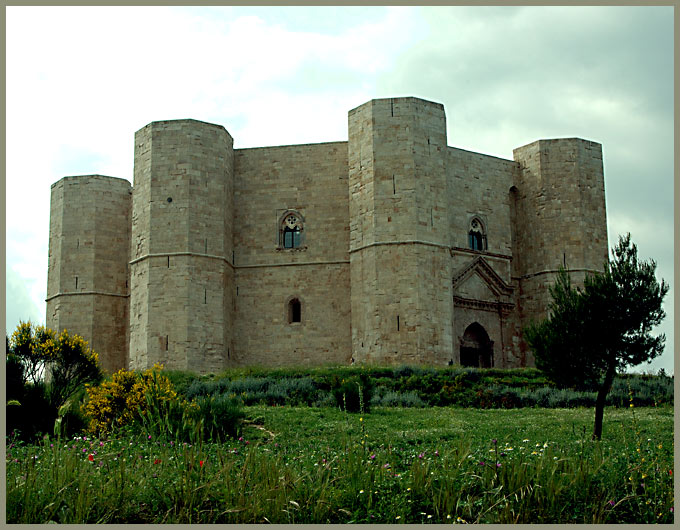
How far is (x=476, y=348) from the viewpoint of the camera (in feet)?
94.7

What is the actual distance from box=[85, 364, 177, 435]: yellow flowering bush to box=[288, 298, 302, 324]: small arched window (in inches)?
559

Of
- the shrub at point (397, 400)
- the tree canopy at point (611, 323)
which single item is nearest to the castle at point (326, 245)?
the shrub at point (397, 400)

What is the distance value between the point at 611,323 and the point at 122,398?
26.0 ft

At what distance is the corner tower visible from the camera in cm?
2556

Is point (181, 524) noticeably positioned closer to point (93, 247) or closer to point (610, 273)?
point (610, 273)

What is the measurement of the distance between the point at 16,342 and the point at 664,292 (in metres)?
11.5

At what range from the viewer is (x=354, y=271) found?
2692cm

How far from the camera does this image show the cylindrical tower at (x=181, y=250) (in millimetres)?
26031

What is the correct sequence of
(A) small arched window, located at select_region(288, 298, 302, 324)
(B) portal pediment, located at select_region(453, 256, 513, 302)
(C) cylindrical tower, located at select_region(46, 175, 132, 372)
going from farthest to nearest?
1. (C) cylindrical tower, located at select_region(46, 175, 132, 372)
2. (B) portal pediment, located at select_region(453, 256, 513, 302)
3. (A) small arched window, located at select_region(288, 298, 302, 324)

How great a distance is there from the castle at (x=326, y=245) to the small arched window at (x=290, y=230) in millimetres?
48

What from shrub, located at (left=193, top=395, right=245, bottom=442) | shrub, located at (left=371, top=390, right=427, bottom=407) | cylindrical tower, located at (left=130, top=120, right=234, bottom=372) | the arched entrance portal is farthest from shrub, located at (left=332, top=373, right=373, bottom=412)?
the arched entrance portal

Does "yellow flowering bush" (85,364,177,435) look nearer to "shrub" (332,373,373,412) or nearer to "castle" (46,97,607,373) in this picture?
"shrub" (332,373,373,412)

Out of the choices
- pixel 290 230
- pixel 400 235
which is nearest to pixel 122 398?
pixel 400 235

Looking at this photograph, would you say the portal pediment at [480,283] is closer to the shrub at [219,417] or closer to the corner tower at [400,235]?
the corner tower at [400,235]
